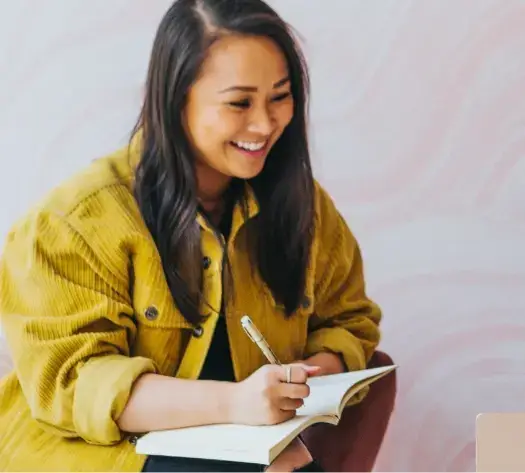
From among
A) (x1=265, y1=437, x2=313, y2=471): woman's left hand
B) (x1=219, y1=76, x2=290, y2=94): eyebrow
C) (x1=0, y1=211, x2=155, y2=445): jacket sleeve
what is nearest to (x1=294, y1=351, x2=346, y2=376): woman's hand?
(x1=265, y1=437, x2=313, y2=471): woman's left hand

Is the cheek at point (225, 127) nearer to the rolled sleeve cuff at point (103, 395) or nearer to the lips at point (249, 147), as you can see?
the lips at point (249, 147)

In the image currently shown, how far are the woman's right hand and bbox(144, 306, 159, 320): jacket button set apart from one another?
0.14 meters

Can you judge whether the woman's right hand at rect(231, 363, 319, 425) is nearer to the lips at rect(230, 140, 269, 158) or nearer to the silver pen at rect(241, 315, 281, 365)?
the silver pen at rect(241, 315, 281, 365)

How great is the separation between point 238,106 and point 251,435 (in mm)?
376

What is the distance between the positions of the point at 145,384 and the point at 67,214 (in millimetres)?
214

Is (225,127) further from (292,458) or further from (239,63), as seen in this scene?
(292,458)

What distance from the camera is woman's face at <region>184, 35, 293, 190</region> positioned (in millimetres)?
1076

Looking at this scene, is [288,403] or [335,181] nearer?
[288,403]

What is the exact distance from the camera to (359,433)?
1.23 metres

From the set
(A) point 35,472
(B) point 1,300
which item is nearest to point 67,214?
(B) point 1,300

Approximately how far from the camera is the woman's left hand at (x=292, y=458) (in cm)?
106

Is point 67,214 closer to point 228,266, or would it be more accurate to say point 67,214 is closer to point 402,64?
point 228,266

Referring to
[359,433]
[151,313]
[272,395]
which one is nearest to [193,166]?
[151,313]

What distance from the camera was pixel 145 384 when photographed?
1056mm
